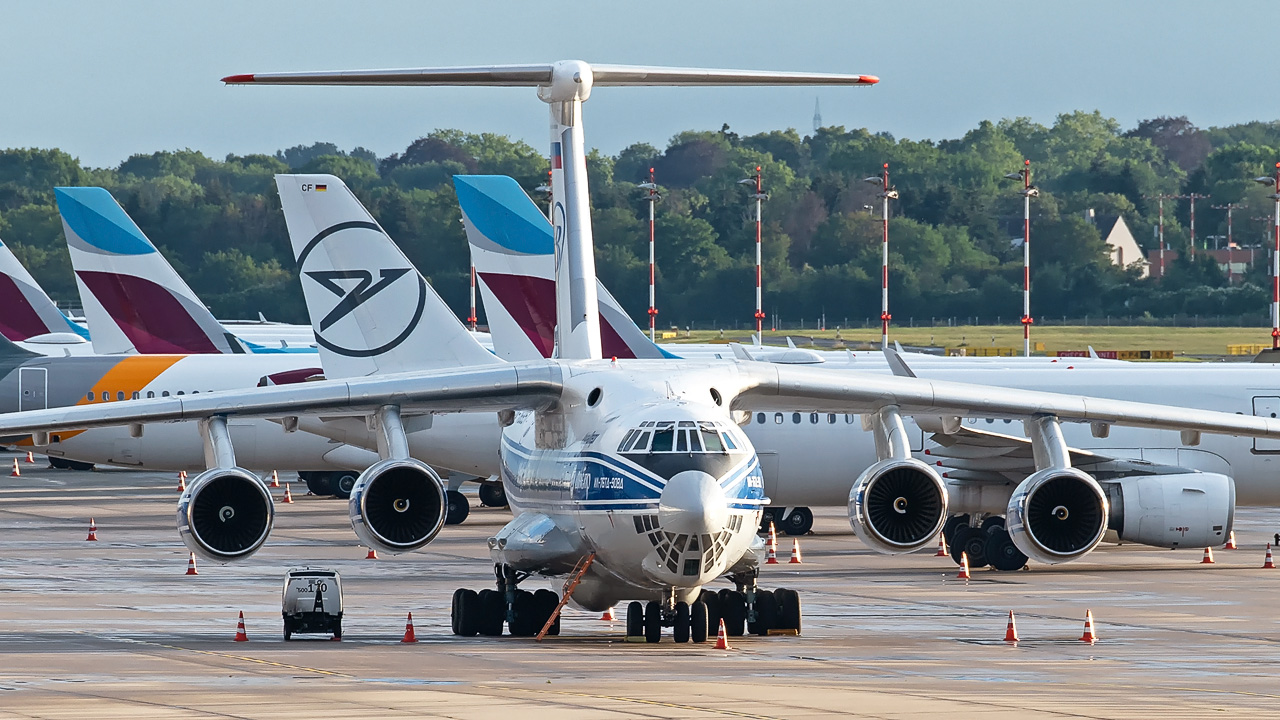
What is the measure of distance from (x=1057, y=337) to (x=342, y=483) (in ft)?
195

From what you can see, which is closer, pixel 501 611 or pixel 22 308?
pixel 501 611

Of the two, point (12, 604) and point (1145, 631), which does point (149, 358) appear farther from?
point (1145, 631)

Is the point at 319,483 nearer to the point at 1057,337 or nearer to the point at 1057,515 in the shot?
the point at 1057,515

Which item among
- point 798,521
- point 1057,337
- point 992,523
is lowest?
point 798,521

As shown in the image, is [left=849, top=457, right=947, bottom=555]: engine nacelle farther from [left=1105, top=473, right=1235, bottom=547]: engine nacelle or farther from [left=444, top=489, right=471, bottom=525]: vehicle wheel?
[left=444, top=489, right=471, bottom=525]: vehicle wheel

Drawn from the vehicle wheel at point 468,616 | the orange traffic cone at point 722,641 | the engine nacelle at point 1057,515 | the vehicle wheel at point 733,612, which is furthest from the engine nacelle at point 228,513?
the engine nacelle at point 1057,515

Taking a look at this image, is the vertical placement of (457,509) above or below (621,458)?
below

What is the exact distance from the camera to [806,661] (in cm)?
1831

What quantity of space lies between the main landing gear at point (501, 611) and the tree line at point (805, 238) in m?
74.5

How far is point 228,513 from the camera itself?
1848 cm

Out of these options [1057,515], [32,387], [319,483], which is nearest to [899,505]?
[1057,515]

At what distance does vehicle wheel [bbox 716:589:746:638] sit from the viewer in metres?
20.2

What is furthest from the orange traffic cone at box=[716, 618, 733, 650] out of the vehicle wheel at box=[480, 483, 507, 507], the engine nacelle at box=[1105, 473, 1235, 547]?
the vehicle wheel at box=[480, 483, 507, 507]

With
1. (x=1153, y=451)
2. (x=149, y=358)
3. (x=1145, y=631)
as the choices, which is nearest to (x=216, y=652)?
(x=1145, y=631)
